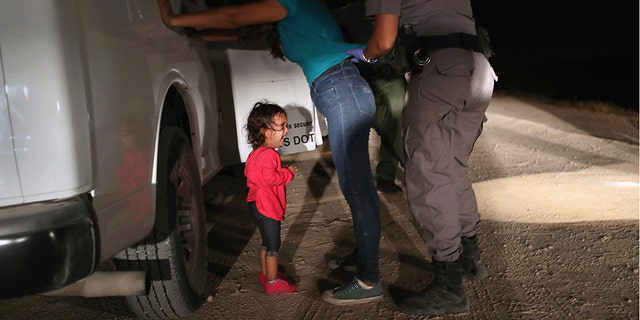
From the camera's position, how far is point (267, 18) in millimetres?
2891

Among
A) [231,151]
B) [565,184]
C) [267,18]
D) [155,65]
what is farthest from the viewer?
[565,184]

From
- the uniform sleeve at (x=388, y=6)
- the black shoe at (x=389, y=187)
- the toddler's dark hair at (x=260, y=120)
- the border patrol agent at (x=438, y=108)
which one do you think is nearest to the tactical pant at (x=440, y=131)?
the border patrol agent at (x=438, y=108)

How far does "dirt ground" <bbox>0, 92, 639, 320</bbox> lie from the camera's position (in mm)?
3168

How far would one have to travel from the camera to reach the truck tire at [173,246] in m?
2.74

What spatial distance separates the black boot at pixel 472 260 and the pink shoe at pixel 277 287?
972 millimetres

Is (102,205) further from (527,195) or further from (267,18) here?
(527,195)

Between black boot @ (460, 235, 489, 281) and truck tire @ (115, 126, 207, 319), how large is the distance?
56.0 inches

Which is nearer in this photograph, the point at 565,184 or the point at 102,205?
the point at 102,205

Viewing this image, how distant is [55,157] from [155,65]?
33.6 inches

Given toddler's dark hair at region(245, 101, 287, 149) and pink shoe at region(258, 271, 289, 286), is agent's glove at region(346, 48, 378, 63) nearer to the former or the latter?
toddler's dark hair at region(245, 101, 287, 149)

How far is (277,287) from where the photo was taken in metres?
3.34

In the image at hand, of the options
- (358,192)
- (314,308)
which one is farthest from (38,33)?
(314,308)

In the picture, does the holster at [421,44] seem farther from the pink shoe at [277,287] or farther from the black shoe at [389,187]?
the black shoe at [389,187]

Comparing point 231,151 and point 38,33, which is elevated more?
point 38,33
